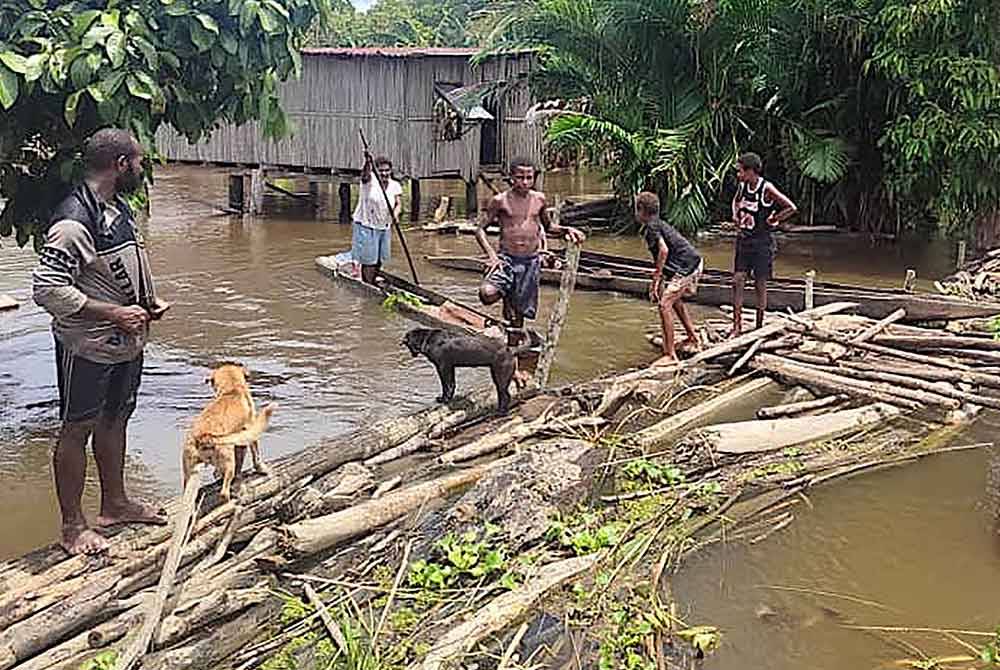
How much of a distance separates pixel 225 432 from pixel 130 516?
611 mm

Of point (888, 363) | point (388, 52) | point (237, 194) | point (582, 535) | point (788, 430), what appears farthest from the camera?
point (237, 194)

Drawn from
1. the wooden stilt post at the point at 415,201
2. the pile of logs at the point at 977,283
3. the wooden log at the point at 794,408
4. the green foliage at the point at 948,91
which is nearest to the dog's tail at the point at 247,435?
the wooden log at the point at 794,408

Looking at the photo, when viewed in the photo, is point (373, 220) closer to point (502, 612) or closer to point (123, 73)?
point (123, 73)

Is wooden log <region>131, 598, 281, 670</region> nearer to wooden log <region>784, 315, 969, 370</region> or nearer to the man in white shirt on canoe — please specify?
wooden log <region>784, 315, 969, 370</region>

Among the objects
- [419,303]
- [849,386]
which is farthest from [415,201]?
[849,386]

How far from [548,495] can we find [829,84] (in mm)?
12749

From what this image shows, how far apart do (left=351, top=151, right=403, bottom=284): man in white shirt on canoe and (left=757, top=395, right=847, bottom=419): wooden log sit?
18.5 ft

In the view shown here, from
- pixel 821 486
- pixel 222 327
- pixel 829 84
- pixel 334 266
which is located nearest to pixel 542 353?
pixel 821 486

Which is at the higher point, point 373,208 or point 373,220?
point 373,208

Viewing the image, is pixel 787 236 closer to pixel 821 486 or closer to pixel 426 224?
pixel 426 224

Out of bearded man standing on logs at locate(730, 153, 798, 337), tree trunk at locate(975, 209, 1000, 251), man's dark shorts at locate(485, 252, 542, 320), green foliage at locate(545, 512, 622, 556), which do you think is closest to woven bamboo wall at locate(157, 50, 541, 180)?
tree trunk at locate(975, 209, 1000, 251)

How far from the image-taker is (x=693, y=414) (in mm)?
7449

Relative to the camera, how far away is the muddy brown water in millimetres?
5105

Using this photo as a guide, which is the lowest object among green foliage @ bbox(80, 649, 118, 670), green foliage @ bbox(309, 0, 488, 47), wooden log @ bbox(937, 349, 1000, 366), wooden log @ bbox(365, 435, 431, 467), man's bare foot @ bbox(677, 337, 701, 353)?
green foliage @ bbox(80, 649, 118, 670)
